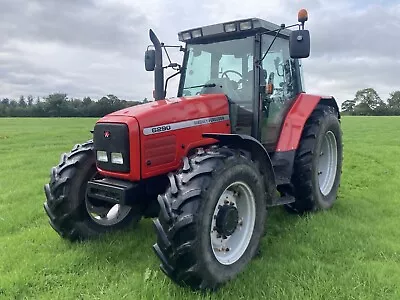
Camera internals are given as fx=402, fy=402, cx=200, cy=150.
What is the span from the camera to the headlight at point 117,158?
3.60 metres

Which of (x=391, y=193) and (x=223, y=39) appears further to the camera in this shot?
(x=391, y=193)

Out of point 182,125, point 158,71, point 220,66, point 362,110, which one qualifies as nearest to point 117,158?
point 182,125

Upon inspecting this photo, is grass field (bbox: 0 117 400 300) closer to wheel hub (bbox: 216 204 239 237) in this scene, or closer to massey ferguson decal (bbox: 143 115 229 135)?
wheel hub (bbox: 216 204 239 237)

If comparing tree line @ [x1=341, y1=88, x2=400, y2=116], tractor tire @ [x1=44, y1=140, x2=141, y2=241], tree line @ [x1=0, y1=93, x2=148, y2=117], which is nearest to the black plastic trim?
tractor tire @ [x1=44, y1=140, x2=141, y2=241]

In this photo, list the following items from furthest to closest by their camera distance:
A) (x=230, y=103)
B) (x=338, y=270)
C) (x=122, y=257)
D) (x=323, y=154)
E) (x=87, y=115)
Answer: (x=87, y=115) < (x=323, y=154) < (x=230, y=103) < (x=122, y=257) < (x=338, y=270)

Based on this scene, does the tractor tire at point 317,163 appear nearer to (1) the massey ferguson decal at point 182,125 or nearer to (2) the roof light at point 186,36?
(1) the massey ferguson decal at point 182,125

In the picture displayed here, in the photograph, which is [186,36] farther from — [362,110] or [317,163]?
[362,110]

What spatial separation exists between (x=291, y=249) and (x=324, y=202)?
1588 mm

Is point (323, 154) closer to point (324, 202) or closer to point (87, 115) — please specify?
point (324, 202)

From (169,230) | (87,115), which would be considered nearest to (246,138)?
(169,230)

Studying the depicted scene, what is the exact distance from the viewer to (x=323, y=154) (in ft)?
19.3

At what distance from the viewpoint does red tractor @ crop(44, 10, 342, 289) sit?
3172 mm

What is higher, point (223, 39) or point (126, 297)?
point (223, 39)

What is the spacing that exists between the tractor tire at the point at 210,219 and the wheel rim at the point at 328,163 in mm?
2319
